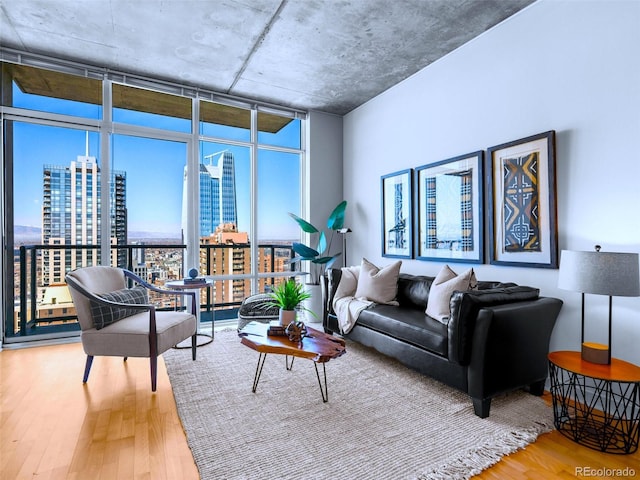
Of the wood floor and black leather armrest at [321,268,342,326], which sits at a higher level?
black leather armrest at [321,268,342,326]

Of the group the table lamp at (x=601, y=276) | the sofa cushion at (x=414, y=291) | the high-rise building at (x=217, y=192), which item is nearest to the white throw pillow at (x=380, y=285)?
the sofa cushion at (x=414, y=291)

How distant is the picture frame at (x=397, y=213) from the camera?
13.3 feet

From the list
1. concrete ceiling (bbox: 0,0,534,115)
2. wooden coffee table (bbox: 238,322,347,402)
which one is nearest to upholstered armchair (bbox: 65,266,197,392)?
wooden coffee table (bbox: 238,322,347,402)

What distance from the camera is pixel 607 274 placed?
76.1 inches

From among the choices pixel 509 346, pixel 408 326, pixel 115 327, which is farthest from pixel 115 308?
pixel 509 346

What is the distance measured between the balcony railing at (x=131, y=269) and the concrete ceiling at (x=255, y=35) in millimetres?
2055

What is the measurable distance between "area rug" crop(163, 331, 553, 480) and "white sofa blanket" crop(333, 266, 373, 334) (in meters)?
0.49

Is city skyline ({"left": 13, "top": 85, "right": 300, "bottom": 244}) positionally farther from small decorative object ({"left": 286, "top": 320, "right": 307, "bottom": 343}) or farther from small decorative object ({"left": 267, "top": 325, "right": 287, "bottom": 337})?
small decorative object ({"left": 286, "top": 320, "right": 307, "bottom": 343})

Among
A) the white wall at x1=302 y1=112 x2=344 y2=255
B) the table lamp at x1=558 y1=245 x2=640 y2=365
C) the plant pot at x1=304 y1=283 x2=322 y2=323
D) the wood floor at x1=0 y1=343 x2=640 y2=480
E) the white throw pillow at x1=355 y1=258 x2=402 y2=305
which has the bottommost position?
the wood floor at x1=0 y1=343 x2=640 y2=480

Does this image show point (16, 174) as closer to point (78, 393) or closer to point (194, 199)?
point (194, 199)

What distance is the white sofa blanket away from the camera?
3.35 metres

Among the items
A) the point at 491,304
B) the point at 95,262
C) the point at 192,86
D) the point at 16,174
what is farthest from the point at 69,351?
the point at 491,304

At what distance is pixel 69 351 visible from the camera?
11.5ft

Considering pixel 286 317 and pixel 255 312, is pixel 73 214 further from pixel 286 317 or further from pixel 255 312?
pixel 286 317
